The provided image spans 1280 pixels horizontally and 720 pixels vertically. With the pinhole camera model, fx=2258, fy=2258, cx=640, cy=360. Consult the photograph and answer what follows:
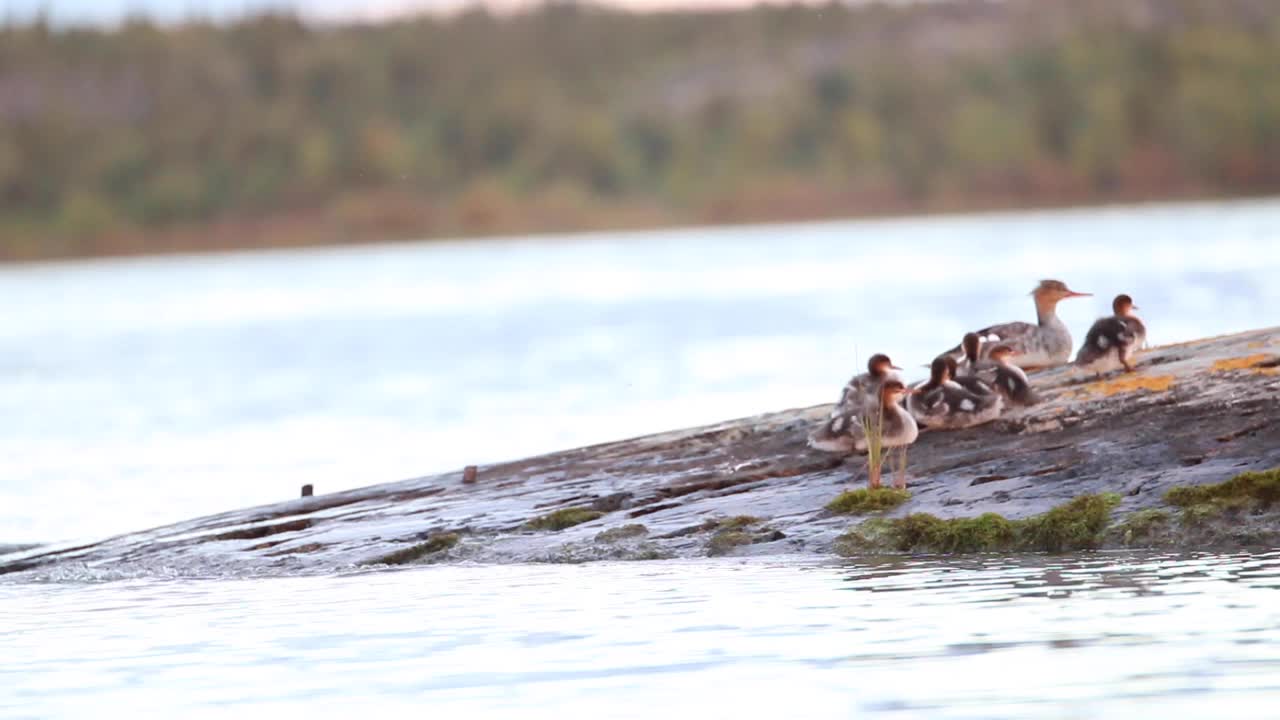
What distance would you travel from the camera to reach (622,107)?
18888 cm

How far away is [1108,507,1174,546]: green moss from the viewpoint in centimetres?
1290

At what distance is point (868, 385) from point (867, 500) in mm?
1076

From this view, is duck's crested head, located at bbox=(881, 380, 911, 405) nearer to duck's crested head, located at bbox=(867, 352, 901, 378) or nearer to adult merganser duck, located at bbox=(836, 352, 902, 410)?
adult merganser duck, located at bbox=(836, 352, 902, 410)

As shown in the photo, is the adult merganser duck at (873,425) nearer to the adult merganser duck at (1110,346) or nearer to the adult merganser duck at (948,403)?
the adult merganser duck at (948,403)

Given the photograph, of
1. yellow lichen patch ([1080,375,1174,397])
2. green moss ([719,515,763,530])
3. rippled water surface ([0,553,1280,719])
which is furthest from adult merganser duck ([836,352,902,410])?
rippled water surface ([0,553,1280,719])

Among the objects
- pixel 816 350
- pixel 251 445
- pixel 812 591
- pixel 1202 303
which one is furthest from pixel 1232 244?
pixel 812 591

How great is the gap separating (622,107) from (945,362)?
17558 centimetres

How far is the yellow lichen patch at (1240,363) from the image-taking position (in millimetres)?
14102

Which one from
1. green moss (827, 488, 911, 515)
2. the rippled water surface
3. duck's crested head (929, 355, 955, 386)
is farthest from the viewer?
duck's crested head (929, 355, 955, 386)

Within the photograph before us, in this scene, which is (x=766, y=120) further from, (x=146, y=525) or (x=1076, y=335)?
(x=146, y=525)

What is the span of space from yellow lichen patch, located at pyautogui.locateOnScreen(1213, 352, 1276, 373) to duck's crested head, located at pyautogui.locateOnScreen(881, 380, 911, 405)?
6.63ft

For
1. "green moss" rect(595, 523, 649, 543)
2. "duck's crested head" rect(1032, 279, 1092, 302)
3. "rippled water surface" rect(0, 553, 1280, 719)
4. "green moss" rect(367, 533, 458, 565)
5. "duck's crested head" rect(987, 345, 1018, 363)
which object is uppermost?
"duck's crested head" rect(1032, 279, 1092, 302)

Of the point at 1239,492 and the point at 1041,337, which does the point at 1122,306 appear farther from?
the point at 1239,492

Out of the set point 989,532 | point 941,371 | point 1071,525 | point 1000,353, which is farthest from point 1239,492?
point 1000,353
